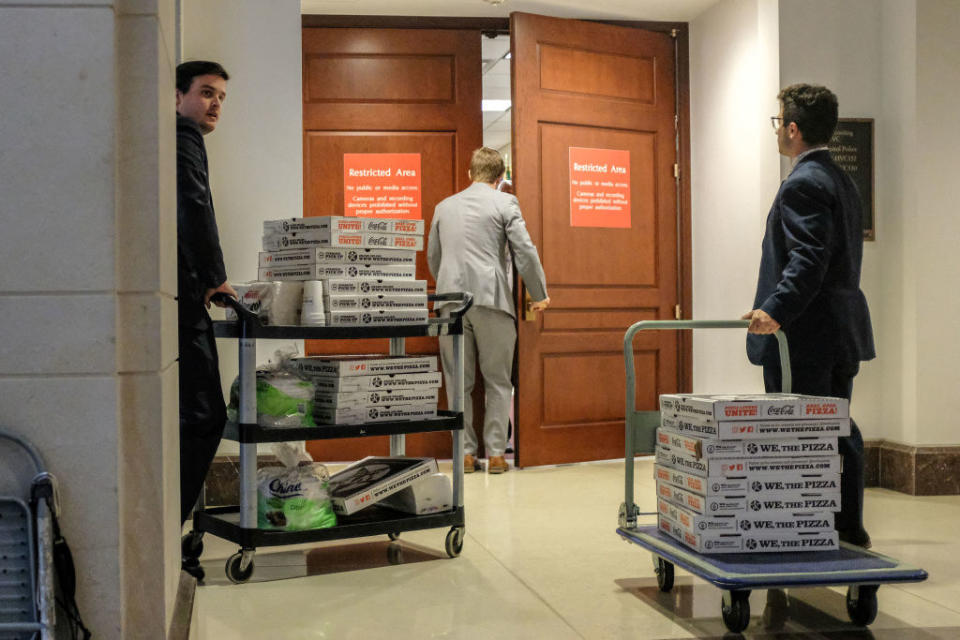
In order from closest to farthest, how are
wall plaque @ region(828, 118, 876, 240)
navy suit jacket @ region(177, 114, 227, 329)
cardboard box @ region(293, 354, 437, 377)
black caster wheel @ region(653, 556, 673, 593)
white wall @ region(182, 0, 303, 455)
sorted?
black caster wheel @ region(653, 556, 673, 593), navy suit jacket @ region(177, 114, 227, 329), cardboard box @ region(293, 354, 437, 377), white wall @ region(182, 0, 303, 455), wall plaque @ region(828, 118, 876, 240)

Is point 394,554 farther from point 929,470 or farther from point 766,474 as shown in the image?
point 929,470

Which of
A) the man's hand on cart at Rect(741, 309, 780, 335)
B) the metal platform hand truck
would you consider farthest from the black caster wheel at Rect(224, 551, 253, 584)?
the man's hand on cart at Rect(741, 309, 780, 335)

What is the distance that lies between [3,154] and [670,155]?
4.77m

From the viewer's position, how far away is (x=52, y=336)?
5.17 ft

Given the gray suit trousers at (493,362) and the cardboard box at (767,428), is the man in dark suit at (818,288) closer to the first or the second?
the cardboard box at (767,428)

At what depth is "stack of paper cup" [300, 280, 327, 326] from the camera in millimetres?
3137

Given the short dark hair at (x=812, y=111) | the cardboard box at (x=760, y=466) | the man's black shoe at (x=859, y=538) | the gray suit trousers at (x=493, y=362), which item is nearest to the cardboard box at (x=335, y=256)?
the cardboard box at (x=760, y=466)

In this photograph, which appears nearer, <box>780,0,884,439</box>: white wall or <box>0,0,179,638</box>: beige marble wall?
<box>0,0,179,638</box>: beige marble wall

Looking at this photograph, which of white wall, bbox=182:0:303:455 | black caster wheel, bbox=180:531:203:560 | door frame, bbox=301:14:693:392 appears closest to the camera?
black caster wheel, bbox=180:531:203:560

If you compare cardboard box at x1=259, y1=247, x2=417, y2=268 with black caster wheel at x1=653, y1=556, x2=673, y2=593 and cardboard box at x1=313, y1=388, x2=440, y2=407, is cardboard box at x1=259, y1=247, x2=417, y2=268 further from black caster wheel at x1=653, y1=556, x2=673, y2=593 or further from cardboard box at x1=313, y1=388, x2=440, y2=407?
black caster wheel at x1=653, y1=556, x2=673, y2=593

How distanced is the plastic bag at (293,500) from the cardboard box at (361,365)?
33cm

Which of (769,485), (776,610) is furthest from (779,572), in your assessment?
(776,610)

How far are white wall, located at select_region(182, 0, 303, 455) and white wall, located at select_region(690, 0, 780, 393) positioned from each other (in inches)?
92.5

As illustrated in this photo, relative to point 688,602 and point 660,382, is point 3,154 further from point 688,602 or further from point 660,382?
point 660,382
